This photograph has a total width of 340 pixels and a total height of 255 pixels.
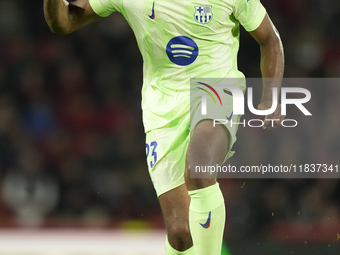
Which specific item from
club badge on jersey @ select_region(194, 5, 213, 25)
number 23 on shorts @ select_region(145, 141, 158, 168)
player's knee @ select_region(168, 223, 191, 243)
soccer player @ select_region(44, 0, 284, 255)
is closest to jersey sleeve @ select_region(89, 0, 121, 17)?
soccer player @ select_region(44, 0, 284, 255)

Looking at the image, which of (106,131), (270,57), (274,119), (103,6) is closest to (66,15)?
(103,6)

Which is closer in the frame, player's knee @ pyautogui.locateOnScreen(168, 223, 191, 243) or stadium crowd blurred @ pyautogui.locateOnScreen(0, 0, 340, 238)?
player's knee @ pyautogui.locateOnScreen(168, 223, 191, 243)

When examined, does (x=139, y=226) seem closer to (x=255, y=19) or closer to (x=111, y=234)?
(x=111, y=234)

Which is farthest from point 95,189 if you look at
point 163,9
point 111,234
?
point 163,9

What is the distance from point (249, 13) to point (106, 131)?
276cm

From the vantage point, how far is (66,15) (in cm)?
247

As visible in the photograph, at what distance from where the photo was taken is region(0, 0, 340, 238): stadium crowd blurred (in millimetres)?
4570

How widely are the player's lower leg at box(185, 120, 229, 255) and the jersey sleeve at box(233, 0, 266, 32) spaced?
69 cm

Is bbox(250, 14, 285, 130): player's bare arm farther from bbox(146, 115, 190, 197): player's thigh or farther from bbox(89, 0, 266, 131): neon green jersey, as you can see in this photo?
bbox(146, 115, 190, 197): player's thigh

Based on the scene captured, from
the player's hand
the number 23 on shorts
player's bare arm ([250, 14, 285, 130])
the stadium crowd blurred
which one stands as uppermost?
player's bare arm ([250, 14, 285, 130])

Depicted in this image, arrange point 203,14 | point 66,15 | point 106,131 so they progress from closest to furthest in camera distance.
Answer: point 203,14 < point 66,15 < point 106,131

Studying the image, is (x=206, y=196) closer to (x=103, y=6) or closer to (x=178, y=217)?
(x=178, y=217)

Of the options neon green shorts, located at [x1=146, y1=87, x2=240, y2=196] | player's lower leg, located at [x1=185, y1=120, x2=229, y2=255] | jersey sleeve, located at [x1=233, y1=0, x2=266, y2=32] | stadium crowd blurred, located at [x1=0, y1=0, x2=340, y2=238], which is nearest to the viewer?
player's lower leg, located at [x1=185, y1=120, x2=229, y2=255]

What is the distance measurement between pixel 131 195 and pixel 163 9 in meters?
2.66
